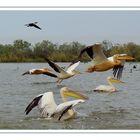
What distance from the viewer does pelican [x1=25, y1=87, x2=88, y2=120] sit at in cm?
1078

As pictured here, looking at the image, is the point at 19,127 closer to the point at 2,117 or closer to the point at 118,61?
the point at 2,117

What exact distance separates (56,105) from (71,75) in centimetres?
28

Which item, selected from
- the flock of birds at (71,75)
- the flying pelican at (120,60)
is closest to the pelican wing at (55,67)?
the flock of birds at (71,75)

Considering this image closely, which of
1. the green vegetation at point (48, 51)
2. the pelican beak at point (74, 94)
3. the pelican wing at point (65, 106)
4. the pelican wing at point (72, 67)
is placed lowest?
the pelican wing at point (65, 106)

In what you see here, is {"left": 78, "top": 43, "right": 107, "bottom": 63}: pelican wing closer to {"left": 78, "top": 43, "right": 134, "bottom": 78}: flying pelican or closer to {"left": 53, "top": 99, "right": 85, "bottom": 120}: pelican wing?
{"left": 78, "top": 43, "right": 134, "bottom": 78}: flying pelican

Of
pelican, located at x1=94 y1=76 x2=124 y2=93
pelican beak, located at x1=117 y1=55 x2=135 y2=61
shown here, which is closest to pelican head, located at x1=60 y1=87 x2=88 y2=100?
pelican, located at x1=94 y1=76 x2=124 y2=93

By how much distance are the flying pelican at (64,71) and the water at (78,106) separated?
0.04m

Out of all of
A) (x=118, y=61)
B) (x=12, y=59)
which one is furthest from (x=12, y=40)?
(x=118, y=61)

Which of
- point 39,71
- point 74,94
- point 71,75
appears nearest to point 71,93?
point 74,94

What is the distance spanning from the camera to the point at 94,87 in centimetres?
1089

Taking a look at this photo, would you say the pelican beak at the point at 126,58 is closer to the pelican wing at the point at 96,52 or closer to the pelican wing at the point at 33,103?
the pelican wing at the point at 96,52

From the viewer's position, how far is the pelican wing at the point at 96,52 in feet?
35.4

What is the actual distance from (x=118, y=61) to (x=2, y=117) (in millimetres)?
1037

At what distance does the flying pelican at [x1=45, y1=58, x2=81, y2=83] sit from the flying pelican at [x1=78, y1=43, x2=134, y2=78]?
108 millimetres
